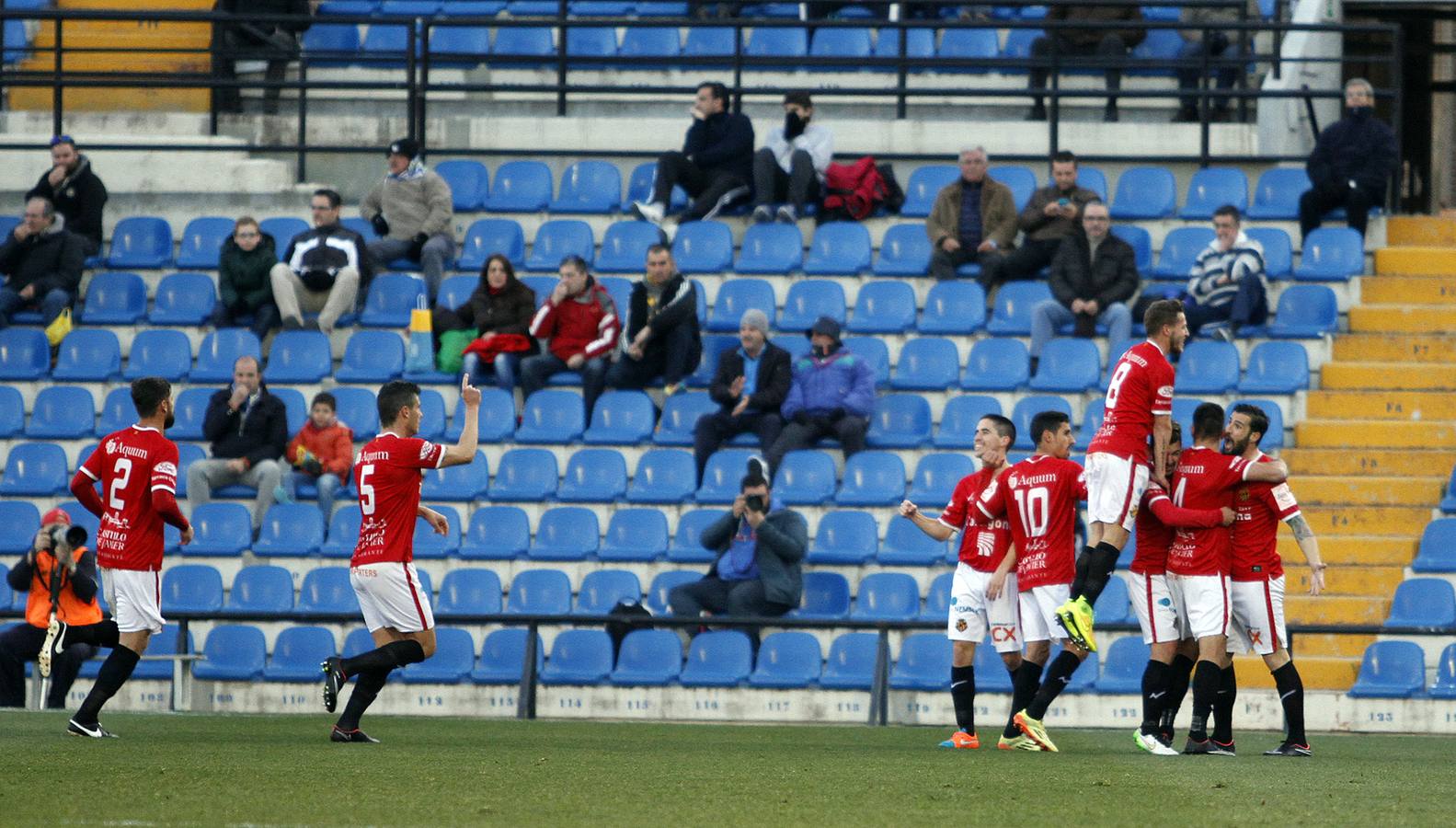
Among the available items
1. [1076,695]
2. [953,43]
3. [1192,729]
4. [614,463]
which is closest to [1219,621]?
[1192,729]

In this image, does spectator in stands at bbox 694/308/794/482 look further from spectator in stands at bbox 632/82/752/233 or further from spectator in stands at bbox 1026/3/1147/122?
spectator in stands at bbox 1026/3/1147/122

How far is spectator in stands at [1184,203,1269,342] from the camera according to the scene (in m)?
16.9

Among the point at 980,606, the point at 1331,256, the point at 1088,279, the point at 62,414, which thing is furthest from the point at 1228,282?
the point at 62,414

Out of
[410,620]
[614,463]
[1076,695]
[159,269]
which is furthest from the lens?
[159,269]

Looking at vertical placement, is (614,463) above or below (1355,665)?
above

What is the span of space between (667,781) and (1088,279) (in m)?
9.58

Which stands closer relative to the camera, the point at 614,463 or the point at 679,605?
the point at 679,605

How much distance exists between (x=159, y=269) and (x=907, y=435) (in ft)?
24.7

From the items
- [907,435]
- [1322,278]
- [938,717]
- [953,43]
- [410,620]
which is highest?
[953,43]

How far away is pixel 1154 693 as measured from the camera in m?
10.8

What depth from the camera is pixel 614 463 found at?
1667cm

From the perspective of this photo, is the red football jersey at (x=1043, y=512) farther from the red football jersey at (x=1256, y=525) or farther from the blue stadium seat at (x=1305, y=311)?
the blue stadium seat at (x=1305, y=311)

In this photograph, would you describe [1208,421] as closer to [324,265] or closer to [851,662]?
[851,662]

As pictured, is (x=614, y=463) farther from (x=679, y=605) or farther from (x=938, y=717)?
(x=938, y=717)
